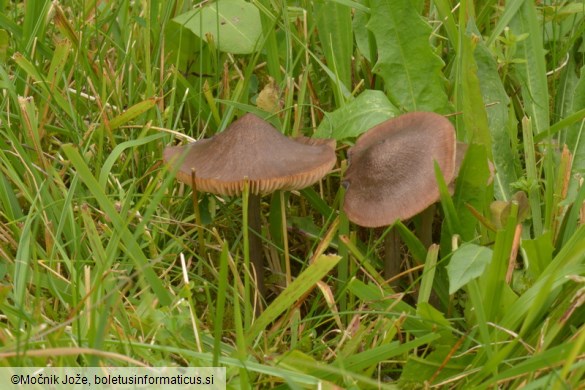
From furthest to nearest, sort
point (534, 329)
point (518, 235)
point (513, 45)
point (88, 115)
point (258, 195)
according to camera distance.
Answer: point (88, 115)
point (513, 45)
point (258, 195)
point (518, 235)
point (534, 329)

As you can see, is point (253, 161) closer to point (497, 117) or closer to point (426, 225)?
point (426, 225)

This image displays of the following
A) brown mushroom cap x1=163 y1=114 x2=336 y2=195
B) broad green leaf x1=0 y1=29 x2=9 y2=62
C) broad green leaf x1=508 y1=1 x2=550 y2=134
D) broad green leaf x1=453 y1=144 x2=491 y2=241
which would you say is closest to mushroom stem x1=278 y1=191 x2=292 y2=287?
brown mushroom cap x1=163 y1=114 x2=336 y2=195

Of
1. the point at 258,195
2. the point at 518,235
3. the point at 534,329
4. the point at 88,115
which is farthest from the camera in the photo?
the point at 88,115

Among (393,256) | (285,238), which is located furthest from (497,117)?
(285,238)

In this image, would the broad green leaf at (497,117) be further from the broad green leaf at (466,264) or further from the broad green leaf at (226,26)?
the broad green leaf at (226,26)

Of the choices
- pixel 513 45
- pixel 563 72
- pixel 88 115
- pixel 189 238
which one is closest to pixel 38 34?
pixel 88 115

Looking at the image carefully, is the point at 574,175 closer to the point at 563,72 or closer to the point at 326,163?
the point at 563,72

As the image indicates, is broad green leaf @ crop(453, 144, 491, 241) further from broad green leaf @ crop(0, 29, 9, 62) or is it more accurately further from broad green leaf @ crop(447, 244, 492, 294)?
broad green leaf @ crop(0, 29, 9, 62)
